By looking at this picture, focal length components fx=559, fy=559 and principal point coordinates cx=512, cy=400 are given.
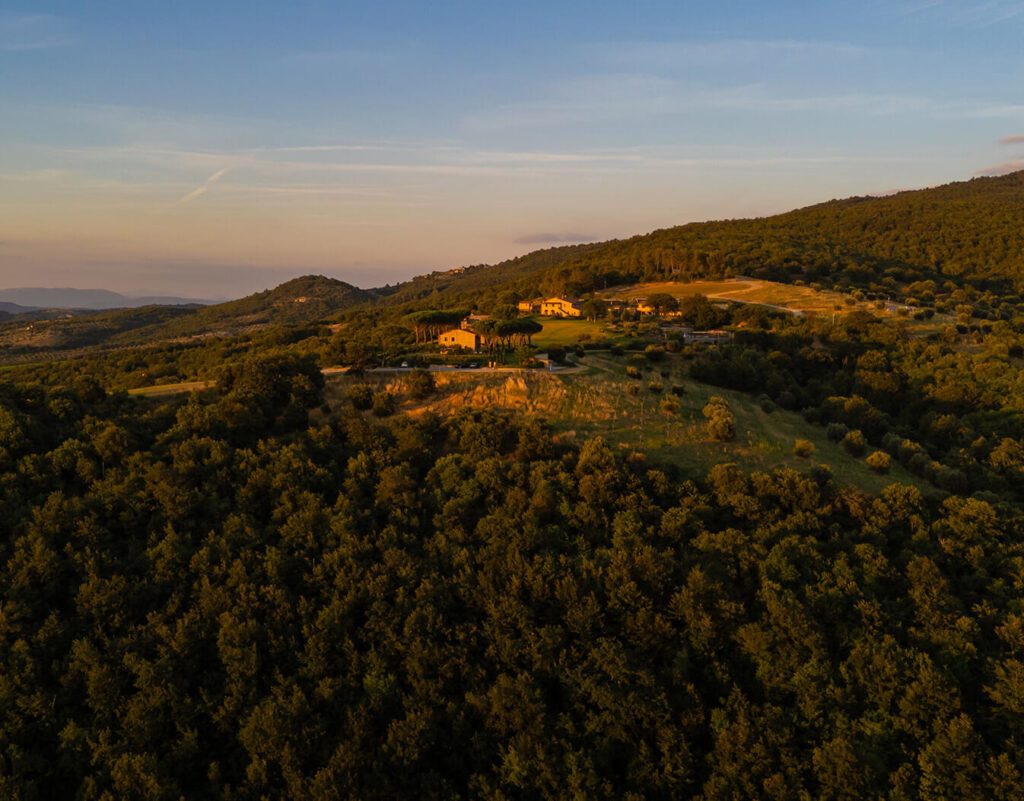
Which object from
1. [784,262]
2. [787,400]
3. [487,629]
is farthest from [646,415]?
[784,262]

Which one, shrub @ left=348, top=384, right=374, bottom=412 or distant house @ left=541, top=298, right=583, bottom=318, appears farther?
distant house @ left=541, top=298, right=583, bottom=318

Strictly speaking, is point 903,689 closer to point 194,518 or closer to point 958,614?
point 958,614

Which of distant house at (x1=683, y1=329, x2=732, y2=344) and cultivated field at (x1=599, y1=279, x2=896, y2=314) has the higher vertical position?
cultivated field at (x1=599, y1=279, x2=896, y2=314)

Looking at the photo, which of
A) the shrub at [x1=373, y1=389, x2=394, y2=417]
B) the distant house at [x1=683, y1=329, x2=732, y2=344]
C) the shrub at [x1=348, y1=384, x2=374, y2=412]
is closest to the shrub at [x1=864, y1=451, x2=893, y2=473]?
the distant house at [x1=683, y1=329, x2=732, y2=344]

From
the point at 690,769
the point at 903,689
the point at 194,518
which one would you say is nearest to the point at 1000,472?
the point at 903,689

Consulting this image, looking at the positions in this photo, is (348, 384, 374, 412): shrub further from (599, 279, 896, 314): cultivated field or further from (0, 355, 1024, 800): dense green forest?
(599, 279, 896, 314): cultivated field

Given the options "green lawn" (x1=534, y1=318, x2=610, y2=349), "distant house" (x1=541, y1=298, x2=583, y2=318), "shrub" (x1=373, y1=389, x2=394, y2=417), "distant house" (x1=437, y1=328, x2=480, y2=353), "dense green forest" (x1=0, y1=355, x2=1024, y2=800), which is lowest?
"dense green forest" (x1=0, y1=355, x2=1024, y2=800)

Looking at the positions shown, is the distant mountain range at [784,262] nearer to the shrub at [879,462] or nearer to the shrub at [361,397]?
the shrub at [361,397]
